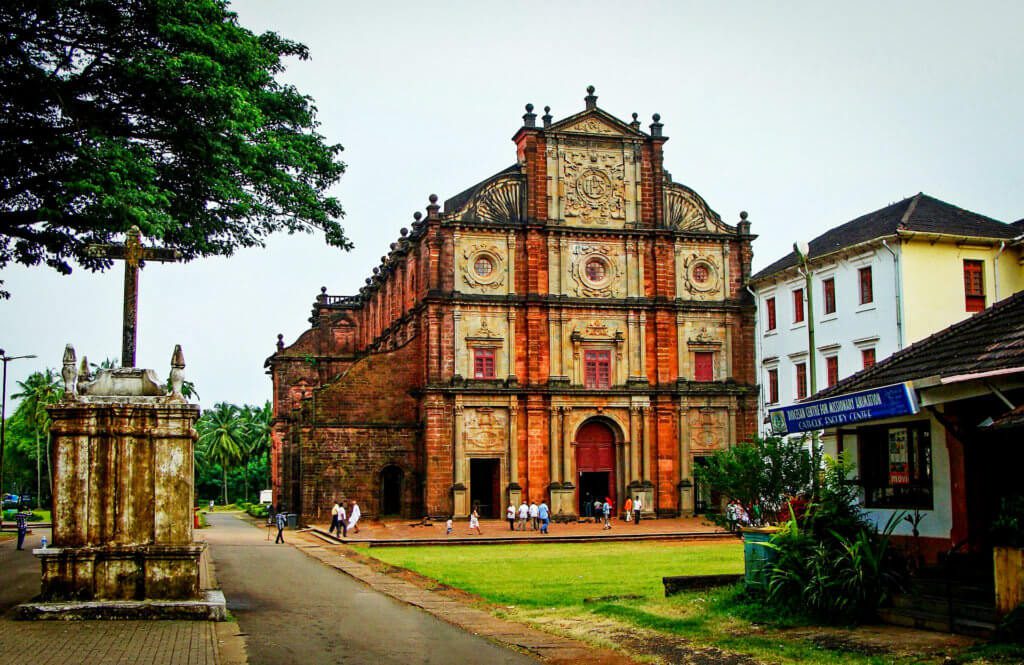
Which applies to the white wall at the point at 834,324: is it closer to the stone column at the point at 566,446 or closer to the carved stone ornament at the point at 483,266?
the stone column at the point at 566,446

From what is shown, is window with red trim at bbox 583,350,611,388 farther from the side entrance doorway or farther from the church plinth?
the church plinth

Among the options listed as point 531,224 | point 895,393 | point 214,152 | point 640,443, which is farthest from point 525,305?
point 895,393

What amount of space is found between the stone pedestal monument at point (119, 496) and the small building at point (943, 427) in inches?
342

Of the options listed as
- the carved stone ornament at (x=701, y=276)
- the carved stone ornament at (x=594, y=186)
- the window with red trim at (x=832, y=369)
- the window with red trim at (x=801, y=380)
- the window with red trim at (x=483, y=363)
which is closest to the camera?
the window with red trim at (x=832, y=369)

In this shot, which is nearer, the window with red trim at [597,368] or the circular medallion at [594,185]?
the window with red trim at [597,368]

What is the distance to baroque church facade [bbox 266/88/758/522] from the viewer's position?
45.6m

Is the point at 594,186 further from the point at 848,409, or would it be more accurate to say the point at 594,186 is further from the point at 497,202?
the point at 848,409

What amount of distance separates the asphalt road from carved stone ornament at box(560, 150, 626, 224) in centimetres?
2524

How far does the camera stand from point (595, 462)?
47344 millimetres

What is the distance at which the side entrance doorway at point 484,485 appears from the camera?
46.1 meters

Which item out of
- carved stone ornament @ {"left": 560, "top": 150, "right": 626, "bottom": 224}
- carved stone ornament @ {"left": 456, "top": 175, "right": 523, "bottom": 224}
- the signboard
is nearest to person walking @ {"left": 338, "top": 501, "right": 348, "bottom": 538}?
carved stone ornament @ {"left": 456, "top": 175, "right": 523, "bottom": 224}

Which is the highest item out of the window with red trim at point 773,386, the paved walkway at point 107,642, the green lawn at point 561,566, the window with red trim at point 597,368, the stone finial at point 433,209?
the stone finial at point 433,209

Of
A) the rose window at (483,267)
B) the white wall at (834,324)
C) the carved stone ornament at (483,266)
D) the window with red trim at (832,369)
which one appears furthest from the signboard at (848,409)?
the rose window at (483,267)

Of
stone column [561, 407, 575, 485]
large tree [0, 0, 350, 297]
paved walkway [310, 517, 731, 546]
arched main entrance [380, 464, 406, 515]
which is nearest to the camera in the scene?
large tree [0, 0, 350, 297]
